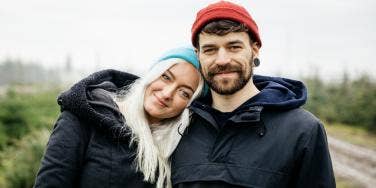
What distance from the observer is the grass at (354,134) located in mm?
16542

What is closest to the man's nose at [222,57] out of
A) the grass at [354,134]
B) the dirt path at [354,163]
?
the dirt path at [354,163]

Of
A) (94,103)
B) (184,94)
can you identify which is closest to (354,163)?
(184,94)

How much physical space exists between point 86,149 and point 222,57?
1.09 meters

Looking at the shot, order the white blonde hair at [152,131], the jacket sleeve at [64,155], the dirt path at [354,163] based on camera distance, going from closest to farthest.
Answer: the jacket sleeve at [64,155] < the white blonde hair at [152,131] < the dirt path at [354,163]

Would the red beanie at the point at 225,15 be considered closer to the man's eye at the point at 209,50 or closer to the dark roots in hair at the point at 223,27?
the dark roots in hair at the point at 223,27

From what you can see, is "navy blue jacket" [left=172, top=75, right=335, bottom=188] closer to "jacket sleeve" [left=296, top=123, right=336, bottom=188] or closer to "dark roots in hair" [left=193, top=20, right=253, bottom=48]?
"jacket sleeve" [left=296, top=123, right=336, bottom=188]

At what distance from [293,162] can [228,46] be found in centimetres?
85

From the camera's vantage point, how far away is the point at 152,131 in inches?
123

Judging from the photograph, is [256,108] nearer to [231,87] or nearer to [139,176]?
[231,87]

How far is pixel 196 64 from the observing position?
10.0 feet

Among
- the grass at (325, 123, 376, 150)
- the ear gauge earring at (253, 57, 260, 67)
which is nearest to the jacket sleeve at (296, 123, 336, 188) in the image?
the ear gauge earring at (253, 57, 260, 67)

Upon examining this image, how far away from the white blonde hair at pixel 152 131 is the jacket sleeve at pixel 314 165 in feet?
2.90

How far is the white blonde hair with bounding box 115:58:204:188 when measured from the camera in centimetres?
275

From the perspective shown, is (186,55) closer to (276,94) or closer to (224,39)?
(224,39)
